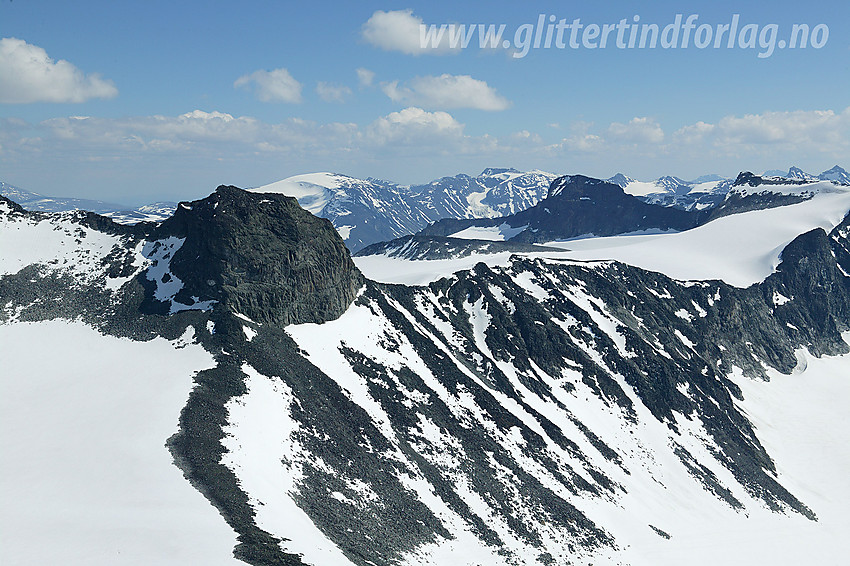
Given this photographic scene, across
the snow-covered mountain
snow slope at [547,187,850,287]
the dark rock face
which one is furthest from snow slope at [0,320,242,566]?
snow slope at [547,187,850,287]

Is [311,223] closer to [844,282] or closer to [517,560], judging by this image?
[517,560]

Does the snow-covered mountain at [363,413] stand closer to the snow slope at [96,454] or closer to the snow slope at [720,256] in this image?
the snow slope at [96,454]

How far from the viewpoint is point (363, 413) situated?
75.3 m

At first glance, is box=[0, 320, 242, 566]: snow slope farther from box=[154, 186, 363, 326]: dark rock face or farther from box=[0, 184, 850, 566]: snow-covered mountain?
box=[154, 186, 363, 326]: dark rock face

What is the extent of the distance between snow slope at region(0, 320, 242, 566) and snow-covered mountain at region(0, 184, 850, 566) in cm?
26

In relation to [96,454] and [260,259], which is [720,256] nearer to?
[260,259]

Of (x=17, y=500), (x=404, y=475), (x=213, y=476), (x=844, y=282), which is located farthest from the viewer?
(x=844, y=282)

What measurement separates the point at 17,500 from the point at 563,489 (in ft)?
196

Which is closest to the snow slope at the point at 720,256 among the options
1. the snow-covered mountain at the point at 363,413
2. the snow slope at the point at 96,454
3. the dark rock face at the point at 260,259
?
the snow-covered mountain at the point at 363,413

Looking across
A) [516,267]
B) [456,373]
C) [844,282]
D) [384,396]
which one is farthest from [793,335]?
[384,396]

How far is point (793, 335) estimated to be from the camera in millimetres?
156875

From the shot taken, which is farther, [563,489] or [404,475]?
[563,489]

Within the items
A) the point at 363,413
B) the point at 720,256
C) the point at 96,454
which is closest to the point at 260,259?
the point at 363,413

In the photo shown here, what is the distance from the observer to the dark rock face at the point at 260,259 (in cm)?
8519
